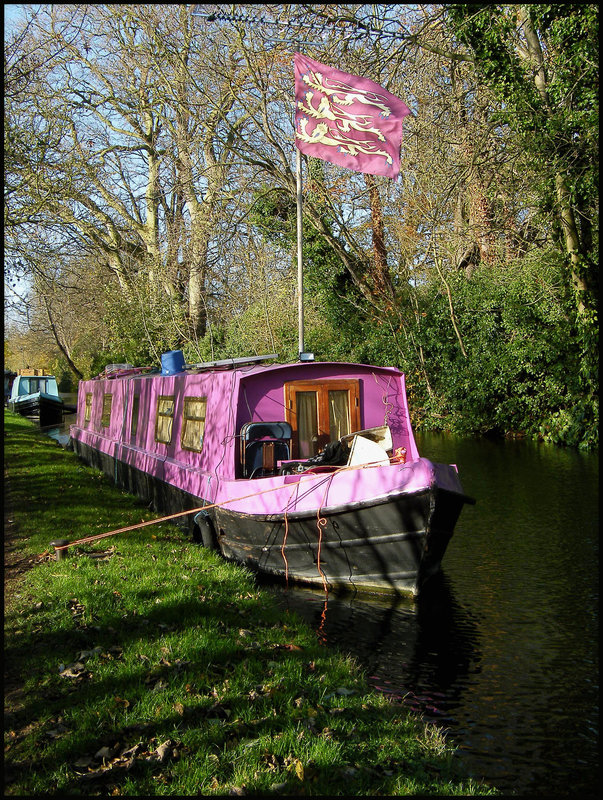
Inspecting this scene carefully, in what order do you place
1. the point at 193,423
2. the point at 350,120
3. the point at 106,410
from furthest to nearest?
the point at 106,410 < the point at 193,423 < the point at 350,120

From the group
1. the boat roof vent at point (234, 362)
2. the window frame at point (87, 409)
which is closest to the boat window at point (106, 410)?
the window frame at point (87, 409)

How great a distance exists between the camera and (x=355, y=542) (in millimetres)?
8133

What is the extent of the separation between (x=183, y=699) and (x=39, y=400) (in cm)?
3073

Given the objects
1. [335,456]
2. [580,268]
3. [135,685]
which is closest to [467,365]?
[580,268]

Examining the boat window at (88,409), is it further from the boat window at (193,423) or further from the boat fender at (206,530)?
the boat fender at (206,530)

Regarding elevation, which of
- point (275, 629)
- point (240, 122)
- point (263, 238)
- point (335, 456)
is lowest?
point (275, 629)

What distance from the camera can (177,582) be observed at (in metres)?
7.02

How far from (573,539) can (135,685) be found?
23.7ft

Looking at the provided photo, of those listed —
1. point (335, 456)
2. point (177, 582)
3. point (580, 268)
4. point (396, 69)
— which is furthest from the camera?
point (580, 268)

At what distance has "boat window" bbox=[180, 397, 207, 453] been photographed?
10266mm

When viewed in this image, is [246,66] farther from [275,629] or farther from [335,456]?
[275,629]

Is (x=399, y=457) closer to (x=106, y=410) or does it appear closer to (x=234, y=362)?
(x=234, y=362)

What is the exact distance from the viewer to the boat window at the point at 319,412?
30.7 feet

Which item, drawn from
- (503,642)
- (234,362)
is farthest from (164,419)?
(503,642)
